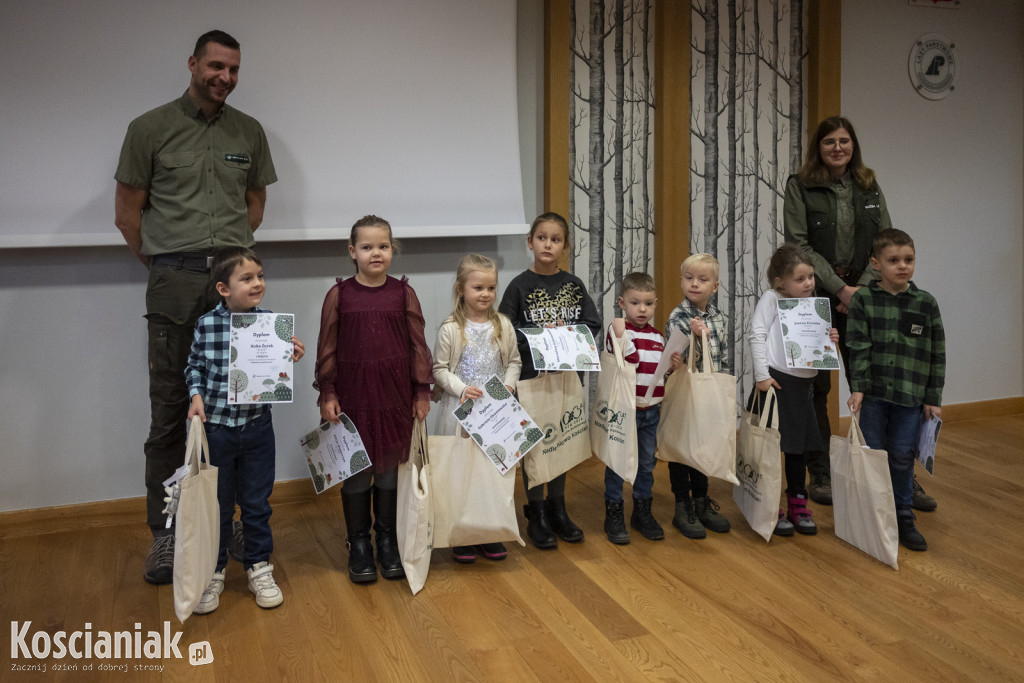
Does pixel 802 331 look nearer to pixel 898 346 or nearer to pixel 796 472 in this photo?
pixel 898 346

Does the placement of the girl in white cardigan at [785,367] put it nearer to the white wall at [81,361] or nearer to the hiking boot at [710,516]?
the hiking boot at [710,516]

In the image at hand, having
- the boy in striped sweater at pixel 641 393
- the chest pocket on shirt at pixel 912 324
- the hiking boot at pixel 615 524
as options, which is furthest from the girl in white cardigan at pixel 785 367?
the hiking boot at pixel 615 524

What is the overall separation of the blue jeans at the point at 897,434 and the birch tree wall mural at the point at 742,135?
4.07ft

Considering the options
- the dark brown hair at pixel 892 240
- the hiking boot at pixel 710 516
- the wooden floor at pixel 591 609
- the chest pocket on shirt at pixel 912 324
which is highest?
the dark brown hair at pixel 892 240

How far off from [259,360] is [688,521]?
1617 mm

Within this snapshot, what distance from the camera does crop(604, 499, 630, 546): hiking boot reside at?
117 inches

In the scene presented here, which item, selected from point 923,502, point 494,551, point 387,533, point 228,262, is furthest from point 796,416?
point 228,262

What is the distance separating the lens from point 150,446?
2.83 meters

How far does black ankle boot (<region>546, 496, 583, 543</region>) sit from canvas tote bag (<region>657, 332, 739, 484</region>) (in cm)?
46

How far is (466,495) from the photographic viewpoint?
8.85 feet

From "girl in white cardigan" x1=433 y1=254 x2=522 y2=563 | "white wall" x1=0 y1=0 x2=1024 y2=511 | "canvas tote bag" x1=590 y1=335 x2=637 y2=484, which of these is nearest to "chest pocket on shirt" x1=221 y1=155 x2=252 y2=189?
"white wall" x1=0 y1=0 x2=1024 y2=511

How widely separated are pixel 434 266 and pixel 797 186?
1.51 metres

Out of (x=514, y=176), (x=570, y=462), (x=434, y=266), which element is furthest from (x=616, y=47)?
(x=570, y=462)

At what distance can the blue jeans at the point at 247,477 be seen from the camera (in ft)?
8.14
